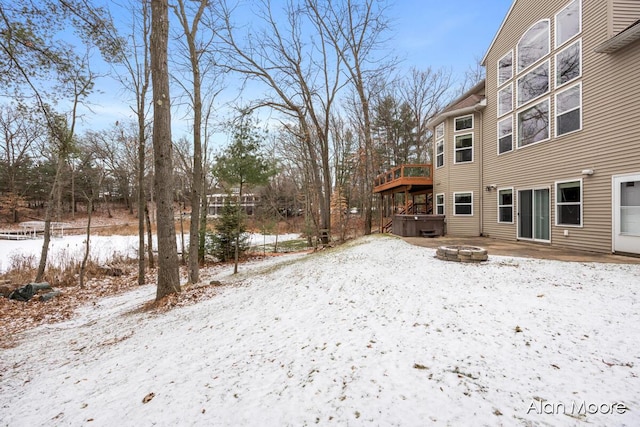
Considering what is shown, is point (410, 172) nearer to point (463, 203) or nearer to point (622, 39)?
point (463, 203)

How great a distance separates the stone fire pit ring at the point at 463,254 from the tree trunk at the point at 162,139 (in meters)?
6.35

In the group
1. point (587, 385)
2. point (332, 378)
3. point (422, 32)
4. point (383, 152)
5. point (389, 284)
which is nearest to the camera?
point (587, 385)

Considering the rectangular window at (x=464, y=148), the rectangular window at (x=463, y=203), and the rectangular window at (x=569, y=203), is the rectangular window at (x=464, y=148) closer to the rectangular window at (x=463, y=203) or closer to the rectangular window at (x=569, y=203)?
the rectangular window at (x=463, y=203)

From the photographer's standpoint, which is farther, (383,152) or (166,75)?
(383,152)

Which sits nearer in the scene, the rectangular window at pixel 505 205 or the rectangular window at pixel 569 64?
the rectangular window at pixel 569 64

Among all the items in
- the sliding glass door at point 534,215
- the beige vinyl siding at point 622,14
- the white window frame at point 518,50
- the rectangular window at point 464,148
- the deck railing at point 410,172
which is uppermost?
the white window frame at point 518,50

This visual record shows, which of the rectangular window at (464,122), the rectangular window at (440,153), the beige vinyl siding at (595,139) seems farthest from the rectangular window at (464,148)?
the beige vinyl siding at (595,139)

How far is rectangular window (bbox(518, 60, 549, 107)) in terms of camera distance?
28.6ft

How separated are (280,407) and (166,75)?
680 centimetres

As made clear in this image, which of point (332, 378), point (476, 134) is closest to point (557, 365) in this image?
point (332, 378)

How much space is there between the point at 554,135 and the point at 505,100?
2.91m

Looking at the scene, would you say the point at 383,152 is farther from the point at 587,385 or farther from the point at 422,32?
the point at 587,385

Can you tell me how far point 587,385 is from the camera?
215cm

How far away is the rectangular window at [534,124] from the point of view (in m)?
8.66
